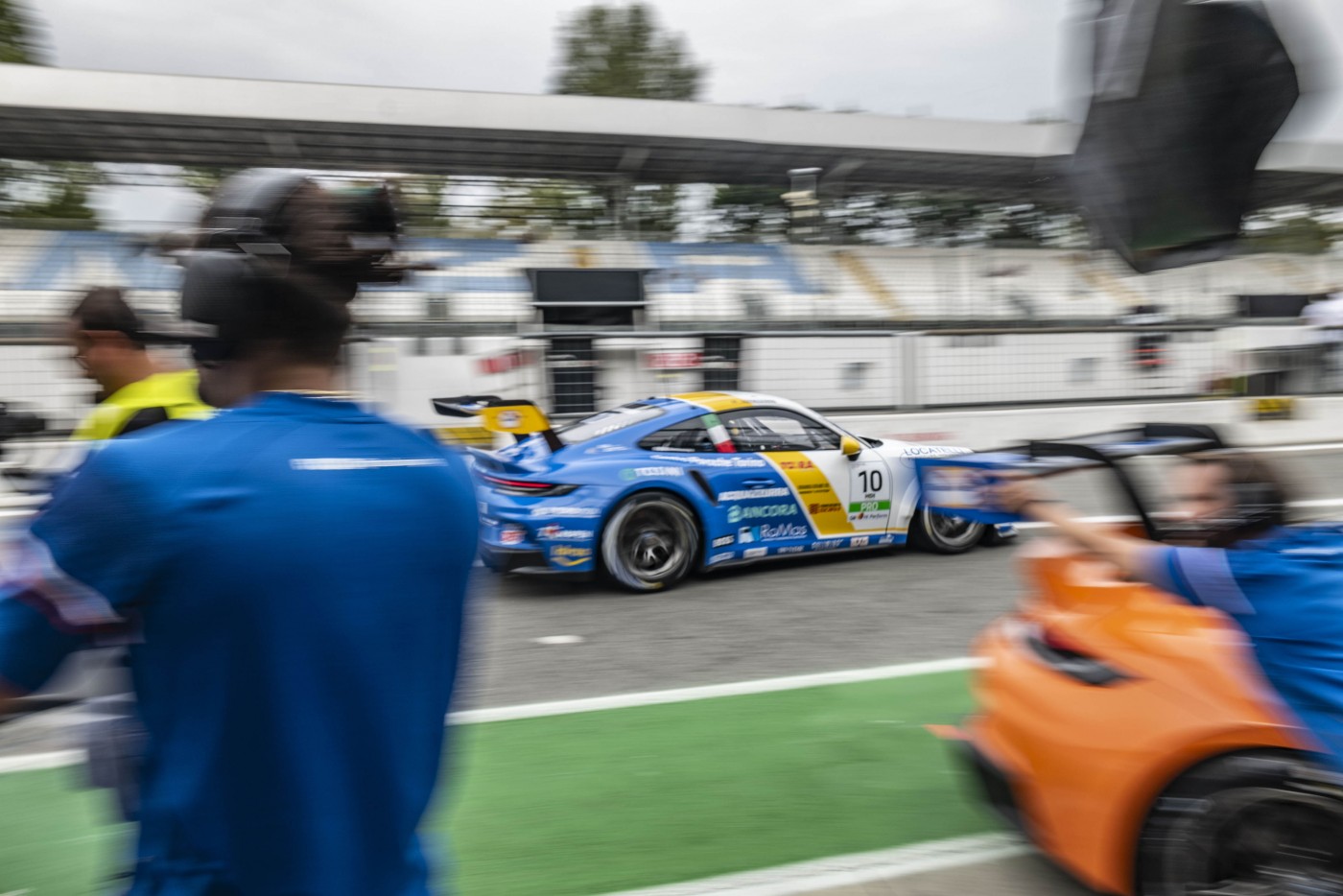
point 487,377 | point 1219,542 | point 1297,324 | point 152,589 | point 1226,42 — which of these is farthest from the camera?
point 1297,324

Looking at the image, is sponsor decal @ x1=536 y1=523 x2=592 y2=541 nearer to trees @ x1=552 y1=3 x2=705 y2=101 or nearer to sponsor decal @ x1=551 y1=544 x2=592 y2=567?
sponsor decal @ x1=551 y1=544 x2=592 y2=567

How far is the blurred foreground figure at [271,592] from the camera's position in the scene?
0.98 m

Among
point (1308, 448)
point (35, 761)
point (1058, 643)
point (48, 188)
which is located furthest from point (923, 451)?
point (48, 188)

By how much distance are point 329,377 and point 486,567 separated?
236 inches

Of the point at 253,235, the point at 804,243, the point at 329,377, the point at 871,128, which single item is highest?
the point at 871,128

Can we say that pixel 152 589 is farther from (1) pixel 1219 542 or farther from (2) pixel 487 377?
(2) pixel 487 377

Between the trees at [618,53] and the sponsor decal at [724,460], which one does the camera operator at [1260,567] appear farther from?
the trees at [618,53]

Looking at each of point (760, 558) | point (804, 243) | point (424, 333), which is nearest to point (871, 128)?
point (804, 243)

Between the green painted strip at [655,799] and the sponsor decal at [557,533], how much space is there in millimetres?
2203

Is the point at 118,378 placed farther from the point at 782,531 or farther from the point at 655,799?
the point at 782,531

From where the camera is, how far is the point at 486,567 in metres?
7.07

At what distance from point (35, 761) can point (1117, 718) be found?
155 inches

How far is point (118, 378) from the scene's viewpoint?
269 centimetres

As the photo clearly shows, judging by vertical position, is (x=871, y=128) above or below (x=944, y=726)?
above
